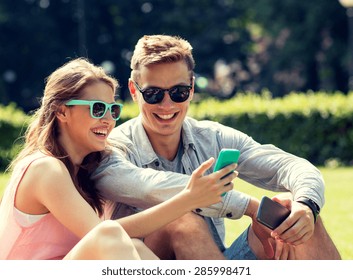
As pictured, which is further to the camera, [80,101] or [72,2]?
[72,2]

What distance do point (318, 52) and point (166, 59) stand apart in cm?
3814

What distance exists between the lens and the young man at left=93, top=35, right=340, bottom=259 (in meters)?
4.62

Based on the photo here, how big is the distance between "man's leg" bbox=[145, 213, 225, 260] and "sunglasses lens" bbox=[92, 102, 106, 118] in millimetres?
722

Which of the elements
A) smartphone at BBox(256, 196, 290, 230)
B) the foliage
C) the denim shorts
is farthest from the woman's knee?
the foliage

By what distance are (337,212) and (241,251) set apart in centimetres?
628

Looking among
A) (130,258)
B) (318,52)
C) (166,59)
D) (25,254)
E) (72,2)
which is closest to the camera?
(130,258)

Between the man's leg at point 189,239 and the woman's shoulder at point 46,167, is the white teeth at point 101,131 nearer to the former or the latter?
the woman's shoulder at point 46,167

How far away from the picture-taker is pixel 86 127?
470cm

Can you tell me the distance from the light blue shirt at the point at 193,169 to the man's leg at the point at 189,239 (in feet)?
0.37

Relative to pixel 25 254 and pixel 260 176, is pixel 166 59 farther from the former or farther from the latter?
pixel 25 254

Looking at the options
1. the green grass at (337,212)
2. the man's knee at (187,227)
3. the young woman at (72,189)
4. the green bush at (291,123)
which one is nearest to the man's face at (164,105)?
the young woman at (72,189)

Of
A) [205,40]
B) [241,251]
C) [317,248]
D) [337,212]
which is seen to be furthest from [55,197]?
[205,40]

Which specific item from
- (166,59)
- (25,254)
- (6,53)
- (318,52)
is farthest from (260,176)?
(6,53)
